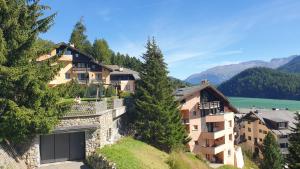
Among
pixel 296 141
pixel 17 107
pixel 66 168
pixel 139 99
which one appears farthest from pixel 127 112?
pixel 296 141

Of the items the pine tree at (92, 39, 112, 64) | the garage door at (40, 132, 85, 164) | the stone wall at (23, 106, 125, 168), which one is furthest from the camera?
the pine tree at (92, 39, 112, 64)

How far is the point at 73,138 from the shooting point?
2378 centimetres

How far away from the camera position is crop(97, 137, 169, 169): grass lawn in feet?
69.7

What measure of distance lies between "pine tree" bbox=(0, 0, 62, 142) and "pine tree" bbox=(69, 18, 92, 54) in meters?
74.0

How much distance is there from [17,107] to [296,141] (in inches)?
1066

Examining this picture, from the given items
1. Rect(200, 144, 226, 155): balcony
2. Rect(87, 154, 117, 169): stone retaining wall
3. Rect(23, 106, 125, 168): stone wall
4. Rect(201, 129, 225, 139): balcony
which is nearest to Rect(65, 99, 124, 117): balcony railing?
Rect(23, 106, 125, 168): stone wall

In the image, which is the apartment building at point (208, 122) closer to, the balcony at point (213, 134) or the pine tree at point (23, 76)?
the balcony at point (213, 134)

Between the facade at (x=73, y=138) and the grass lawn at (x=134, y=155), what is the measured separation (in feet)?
3.88

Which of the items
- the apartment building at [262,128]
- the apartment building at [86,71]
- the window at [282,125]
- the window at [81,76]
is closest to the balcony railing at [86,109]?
the apartment building at [86,71]

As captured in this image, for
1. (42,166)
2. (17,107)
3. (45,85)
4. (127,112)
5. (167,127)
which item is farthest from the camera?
(127,112)

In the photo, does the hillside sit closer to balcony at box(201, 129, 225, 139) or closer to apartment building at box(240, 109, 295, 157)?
balcony at box(201, 129, 225, 139)

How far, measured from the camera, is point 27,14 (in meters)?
19.9

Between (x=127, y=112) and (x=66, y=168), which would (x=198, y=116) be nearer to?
(x=127, y=112)

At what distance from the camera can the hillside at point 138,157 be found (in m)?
21.3
